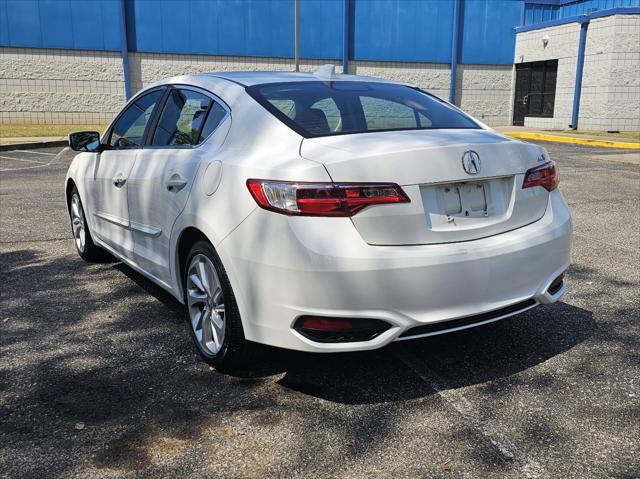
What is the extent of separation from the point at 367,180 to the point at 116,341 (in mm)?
2009

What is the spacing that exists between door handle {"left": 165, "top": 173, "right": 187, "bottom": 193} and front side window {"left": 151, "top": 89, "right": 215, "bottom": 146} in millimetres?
225

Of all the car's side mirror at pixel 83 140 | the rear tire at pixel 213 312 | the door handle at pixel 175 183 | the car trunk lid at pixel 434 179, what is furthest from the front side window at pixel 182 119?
the car's side mirror at pixel 83 140

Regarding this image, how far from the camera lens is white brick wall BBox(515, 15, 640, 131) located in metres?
22.4

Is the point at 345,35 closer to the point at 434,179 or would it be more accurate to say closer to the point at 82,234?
the point at 82,234

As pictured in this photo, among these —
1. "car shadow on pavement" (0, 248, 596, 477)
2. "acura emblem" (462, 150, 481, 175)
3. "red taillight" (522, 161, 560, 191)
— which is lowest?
"car shadow on pavement" (0, 248, 596, 477)

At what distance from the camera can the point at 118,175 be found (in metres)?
4.39

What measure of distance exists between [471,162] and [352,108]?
95cm

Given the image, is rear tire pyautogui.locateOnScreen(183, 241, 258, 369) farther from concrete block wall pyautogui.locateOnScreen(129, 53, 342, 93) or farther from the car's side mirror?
concrete block wall pyautogui.locateOnScreen(129, 53, 342, 93)

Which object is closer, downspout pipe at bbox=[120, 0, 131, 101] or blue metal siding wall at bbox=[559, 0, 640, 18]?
blue metal siding wall at bbox=[559, 0, 640, 18]

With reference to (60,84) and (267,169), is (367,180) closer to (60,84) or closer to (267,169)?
(267,169)

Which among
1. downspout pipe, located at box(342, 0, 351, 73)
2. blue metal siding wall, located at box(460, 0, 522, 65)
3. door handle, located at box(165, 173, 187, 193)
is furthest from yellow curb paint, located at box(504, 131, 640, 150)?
door handle, located at box(165, 173, 187, 193)

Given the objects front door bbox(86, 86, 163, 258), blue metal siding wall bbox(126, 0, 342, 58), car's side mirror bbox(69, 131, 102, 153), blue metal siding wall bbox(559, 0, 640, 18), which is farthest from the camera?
blue metal siding wall bbox(126, 0, 342, 58)

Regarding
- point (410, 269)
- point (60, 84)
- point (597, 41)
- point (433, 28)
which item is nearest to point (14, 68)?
point (60, 84)

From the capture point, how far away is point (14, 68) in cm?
2502
